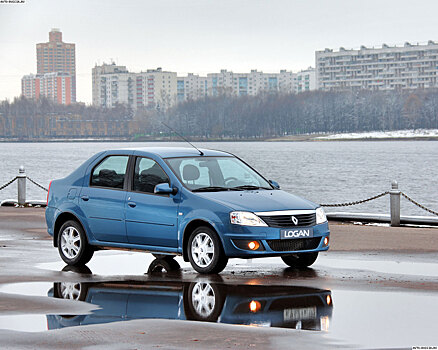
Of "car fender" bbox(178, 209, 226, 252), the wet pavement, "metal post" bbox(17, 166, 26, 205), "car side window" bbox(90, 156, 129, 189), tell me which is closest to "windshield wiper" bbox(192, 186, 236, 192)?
"car fender" bbox(178, 209, 226, 252)

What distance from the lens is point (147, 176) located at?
40.3ft

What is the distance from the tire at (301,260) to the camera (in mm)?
12062

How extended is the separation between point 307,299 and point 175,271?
289cm

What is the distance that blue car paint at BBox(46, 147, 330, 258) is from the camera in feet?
37.0

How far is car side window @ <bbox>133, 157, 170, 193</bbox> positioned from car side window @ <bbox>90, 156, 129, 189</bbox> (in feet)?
0.66

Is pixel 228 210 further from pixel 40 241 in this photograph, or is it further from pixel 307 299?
pixel 40 241

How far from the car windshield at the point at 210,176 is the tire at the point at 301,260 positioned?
96 cm

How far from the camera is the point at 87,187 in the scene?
1280 cm

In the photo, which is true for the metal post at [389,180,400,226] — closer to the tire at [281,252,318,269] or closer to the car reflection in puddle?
the tire at [281,252,318,269]

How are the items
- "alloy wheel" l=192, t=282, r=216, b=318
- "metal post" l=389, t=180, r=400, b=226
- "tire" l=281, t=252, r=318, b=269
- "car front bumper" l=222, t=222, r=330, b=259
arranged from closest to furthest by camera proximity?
1. "alloy wheel" l=192, t=282, r=216, b=318
2. "car front bumper" l=222, t=222, r=330, b=259
3. "tire" l=281, t=252, r=318, b=269
4. "metal post" l=389, t=180, r=400, b=226

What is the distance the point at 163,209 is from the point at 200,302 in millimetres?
2688

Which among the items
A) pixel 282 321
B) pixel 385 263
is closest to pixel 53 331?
pixel 282 321

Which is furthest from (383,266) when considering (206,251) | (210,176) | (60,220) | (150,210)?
(60,220)

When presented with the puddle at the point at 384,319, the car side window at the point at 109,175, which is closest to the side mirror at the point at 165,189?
the car side window at the point at 109,175
